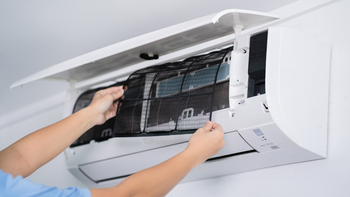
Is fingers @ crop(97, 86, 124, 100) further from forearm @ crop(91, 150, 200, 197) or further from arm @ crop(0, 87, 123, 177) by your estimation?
forearm @ crop(91, 150, 200, 197)

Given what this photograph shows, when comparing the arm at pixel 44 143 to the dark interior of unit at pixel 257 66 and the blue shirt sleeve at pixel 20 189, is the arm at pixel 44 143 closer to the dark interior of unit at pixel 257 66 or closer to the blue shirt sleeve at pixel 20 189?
the blue shirt sleeve at pixel 20 189

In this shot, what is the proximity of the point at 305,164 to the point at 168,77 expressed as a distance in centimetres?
62

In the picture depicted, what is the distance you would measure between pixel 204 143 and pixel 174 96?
1.21ft

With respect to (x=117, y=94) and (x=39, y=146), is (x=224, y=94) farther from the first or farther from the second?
(x=39, y=146)

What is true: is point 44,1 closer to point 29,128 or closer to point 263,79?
point 263,79

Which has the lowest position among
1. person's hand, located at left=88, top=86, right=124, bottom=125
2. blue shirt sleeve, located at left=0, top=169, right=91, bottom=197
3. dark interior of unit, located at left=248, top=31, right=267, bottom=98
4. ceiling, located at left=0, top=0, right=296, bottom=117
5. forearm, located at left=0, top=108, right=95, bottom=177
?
blue shirt sleeve, located at left=0, top=169, right=91, bottom=197

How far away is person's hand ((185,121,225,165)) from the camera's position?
85 cm

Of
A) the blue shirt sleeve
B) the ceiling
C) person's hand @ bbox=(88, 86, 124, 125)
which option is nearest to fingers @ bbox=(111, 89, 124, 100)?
person's hand @ bbox=(88, 86, 124, 125)

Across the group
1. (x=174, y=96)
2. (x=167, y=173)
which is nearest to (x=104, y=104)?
(x=174, y=96)

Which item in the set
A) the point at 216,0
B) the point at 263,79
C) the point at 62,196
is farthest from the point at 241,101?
the point at 62,196

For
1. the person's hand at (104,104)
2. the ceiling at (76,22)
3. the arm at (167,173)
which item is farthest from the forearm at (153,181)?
the ceiling at (76,22)

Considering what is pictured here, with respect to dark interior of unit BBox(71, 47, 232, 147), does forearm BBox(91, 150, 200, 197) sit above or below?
below

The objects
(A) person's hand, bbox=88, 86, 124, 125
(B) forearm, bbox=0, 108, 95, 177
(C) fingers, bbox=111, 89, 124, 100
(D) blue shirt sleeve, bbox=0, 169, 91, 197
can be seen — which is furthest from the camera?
(C) fingers, bbox=111, 89, 124, 100

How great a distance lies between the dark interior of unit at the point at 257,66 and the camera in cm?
102
